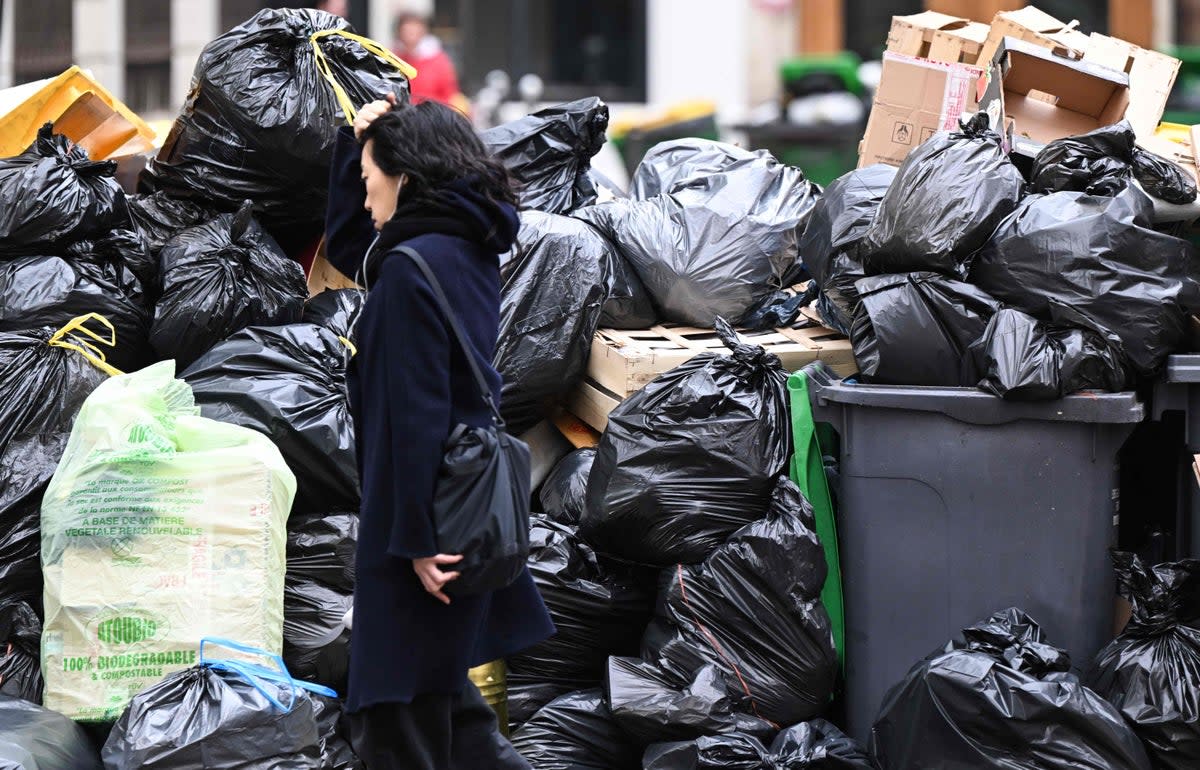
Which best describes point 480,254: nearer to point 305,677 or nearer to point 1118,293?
point 305,677

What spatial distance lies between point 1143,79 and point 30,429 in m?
3.23

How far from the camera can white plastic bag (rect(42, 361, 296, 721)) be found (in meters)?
3.25

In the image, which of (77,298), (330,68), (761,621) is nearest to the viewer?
(761,621)

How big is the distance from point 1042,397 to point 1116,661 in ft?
1.94

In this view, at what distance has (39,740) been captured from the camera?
3.04 meters

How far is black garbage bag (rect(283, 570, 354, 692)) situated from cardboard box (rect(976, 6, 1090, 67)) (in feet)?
7.95

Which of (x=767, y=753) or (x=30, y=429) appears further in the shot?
(x=30, y=429)

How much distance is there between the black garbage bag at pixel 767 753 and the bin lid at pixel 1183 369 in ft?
3.57

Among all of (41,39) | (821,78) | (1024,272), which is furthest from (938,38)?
(41,39)

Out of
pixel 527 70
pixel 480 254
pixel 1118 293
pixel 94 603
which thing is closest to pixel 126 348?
pixel 94 603

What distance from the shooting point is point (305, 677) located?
3.45 m

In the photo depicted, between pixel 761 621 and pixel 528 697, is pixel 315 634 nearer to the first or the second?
pixel 528 697

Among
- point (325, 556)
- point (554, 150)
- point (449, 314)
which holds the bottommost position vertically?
point (325, 556)

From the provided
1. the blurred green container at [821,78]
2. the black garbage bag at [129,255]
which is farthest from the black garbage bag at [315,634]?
the blurred green container at [821,78]
